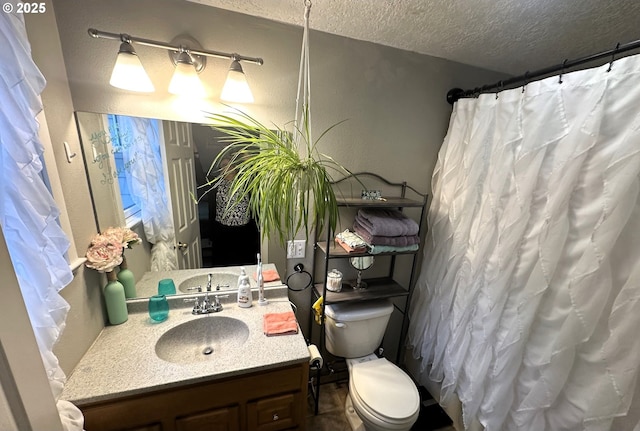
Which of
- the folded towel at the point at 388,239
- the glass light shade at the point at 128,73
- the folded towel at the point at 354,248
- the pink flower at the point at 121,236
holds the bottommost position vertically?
the folded towel at the point at 354,248

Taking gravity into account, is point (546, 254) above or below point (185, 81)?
below

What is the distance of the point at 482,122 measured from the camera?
4.27 ft

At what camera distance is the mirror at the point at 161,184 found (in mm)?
1109

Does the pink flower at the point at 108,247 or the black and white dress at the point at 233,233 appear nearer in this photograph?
the pink flower at the point at 108,247

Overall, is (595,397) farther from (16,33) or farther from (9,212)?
(16,33)

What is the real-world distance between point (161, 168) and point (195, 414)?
110 cm

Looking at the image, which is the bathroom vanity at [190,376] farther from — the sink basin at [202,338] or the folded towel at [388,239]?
the folded towel at [388,239]

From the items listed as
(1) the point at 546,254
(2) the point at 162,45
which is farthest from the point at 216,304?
(1) the point at 546,254

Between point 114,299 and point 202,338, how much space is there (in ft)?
1.44

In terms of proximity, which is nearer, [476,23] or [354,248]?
[476,23]

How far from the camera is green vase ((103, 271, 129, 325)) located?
1.13 meters

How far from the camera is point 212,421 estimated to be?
1.05 meters

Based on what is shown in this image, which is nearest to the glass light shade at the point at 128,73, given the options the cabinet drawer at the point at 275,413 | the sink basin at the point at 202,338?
the sink basin at the point at 202,338

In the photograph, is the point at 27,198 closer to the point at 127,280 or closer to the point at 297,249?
the point at 127,280
